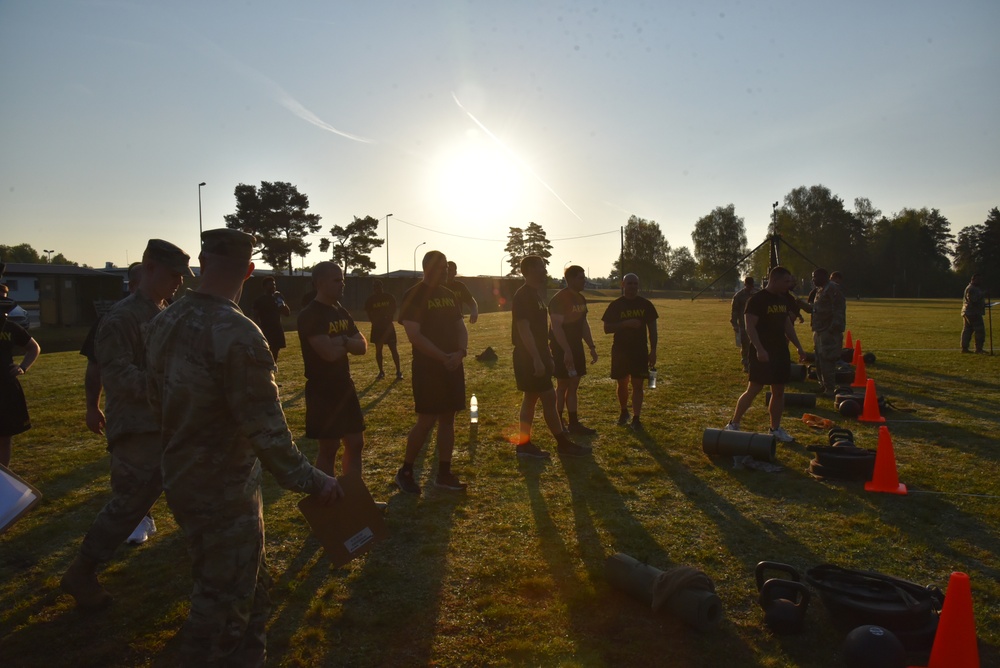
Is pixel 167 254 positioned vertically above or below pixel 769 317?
above

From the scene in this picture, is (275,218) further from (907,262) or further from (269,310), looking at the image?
(907,262)

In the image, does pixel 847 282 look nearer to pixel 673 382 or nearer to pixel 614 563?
pixel 673 382

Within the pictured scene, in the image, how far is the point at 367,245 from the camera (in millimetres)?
63125

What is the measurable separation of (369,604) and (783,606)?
2.46 m

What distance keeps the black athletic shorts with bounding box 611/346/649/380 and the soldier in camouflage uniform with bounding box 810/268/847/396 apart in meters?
4.38

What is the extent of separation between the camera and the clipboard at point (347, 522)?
2.73 m

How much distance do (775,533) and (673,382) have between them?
752cm

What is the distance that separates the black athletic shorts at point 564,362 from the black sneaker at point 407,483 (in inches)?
95.0

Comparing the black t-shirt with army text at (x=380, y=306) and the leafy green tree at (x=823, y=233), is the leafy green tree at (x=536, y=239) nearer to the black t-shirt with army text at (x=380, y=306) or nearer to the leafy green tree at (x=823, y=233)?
the leafy green tree at (x=823, y=233)

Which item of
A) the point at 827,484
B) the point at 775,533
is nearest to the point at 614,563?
the point at 775,533

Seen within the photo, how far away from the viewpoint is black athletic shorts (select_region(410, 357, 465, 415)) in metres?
5.55

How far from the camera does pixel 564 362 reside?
746 centimetres

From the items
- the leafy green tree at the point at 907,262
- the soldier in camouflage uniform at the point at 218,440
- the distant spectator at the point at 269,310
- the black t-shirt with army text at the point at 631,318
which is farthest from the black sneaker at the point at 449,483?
the leafy green tree at the point at 907,262

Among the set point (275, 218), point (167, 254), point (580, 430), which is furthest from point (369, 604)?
point (275, 218)
